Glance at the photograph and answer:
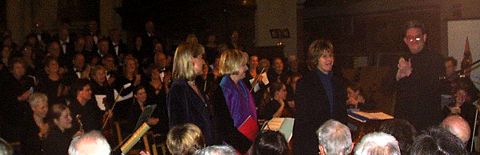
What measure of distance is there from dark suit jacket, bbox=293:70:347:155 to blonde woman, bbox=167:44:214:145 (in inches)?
25.3

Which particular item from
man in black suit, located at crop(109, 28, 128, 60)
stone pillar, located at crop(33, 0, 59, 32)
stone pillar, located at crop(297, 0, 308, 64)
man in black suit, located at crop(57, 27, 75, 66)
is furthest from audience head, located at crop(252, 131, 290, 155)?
stone pillar, located at crop(33, 0, 59, 32)

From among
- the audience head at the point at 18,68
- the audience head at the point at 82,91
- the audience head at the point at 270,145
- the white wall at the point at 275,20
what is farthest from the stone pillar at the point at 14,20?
the audience head at the point at 270,145

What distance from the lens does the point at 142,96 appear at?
778cm

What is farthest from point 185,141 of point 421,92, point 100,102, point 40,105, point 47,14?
point 47,14

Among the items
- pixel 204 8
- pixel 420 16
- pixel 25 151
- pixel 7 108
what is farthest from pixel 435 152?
pixel 204 8

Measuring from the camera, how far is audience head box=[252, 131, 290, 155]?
379 centimetres

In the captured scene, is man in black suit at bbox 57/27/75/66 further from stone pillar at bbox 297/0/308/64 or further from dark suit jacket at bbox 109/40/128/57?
stone pillar at bbox 297/0/308/64

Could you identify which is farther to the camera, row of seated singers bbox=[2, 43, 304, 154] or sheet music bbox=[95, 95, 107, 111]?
sheet music bbox=[95, 95, 107, 111]

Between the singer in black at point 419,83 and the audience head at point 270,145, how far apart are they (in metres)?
1.28

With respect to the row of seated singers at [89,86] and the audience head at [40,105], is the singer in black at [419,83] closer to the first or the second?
the audience head at [40,105]

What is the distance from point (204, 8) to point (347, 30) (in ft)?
8.79

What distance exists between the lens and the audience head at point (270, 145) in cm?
379

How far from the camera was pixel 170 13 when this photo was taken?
14016 mm

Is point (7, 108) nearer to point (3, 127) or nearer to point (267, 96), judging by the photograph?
point (3, 127)
